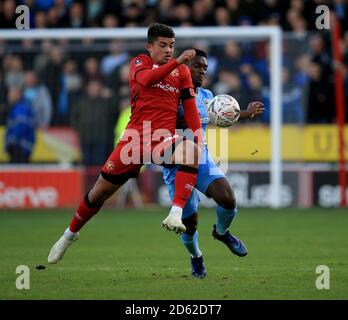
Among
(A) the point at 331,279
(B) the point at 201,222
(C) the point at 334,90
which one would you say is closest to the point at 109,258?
(A) the point at 331,279

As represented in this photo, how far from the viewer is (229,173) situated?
20266mm

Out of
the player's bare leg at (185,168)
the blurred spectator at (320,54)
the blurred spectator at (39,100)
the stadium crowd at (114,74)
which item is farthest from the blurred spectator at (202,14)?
the player's bare leg at (185,168)

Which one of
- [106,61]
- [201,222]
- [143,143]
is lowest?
[201,222]

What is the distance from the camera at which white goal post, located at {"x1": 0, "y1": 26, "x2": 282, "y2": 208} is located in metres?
19.7

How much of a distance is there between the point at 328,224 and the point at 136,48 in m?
6.36

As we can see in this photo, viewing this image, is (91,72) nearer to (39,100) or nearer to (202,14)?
(39,100)

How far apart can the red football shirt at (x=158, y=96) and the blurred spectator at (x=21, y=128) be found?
10.6 meters

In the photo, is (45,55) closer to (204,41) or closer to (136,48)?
(136,48)

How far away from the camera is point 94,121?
20.7 metres

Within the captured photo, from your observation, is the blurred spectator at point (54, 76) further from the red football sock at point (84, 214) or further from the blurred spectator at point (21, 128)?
the red football sock at point (84, 214)

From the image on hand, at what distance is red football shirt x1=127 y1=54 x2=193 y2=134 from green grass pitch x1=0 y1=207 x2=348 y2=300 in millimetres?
1572

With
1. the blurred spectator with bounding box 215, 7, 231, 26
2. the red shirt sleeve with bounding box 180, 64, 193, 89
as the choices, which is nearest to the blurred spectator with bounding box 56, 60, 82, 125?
Answer: the blurred spectator with bounding box 215, 7, 231, 26

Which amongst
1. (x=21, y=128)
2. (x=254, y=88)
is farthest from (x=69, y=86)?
(x=254, y=88)

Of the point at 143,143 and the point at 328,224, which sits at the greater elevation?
the point at 143,143
